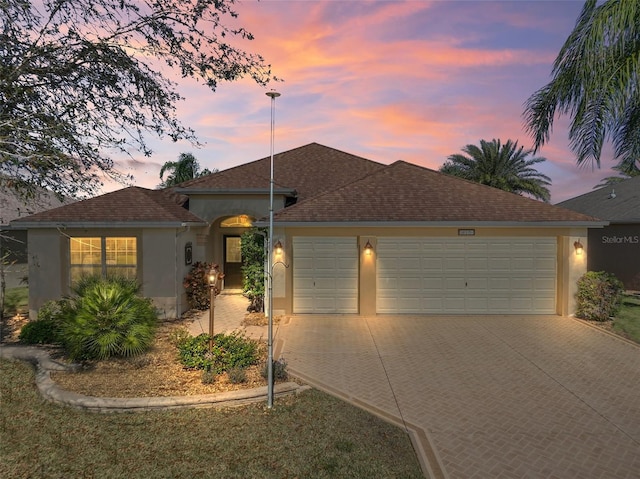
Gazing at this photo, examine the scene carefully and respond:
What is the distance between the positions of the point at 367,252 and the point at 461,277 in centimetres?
331

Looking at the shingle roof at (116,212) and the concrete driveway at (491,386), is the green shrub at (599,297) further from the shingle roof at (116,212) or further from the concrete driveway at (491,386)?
the shingle roof at (116,212)

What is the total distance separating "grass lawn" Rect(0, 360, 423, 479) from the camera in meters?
4.41

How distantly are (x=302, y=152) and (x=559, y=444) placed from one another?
17549 mm

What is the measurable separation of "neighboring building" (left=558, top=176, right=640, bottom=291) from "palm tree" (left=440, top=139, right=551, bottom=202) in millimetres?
6724

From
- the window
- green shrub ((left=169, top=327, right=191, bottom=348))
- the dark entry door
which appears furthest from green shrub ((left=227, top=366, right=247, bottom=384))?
the dark entry door

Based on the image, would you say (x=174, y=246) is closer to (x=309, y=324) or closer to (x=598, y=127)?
(x=309, y=324)

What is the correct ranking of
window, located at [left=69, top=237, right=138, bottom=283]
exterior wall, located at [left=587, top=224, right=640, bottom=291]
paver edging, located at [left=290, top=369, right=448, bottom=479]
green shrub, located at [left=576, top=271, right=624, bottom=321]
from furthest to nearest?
exterior wall, located at [left=587, top=224, right=640, bottom=291], window, located at [left=69, top=237, right=138, bottom=283], green shrub, located at [left=576, top=271, right=624, bottom=321], paver edging, located at [left=290, top=369, right=448, bottom=479]

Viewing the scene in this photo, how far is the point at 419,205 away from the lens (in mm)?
13070

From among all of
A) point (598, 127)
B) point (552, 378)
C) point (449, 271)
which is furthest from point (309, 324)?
point (598, 127)

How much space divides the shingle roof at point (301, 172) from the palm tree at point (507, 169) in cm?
1315

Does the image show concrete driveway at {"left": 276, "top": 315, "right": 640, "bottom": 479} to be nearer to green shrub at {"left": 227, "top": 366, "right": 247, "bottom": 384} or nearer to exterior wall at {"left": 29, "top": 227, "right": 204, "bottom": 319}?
green shrub at {"left": 227, "top": 366, "right": 247, "bottom": 384}

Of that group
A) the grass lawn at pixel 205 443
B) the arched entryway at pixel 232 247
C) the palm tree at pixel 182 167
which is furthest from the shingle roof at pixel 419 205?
the palm tree at pixel 182 167

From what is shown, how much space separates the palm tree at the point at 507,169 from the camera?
28.3m

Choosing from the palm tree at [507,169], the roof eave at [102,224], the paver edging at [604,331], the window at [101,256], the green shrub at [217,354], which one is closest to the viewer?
the green shrub at [217,354]
